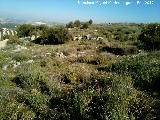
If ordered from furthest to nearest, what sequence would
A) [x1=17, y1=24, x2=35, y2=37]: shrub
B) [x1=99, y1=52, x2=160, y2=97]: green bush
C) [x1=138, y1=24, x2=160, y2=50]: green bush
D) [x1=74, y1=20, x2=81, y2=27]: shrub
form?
[x1=74, y1=20, x2=81, y2=27]: shrub → [x1=17, y1=24, x2=35, y2=37]: shrub → [x1=138, y1=24, x2=160, y2=50]: green bush → [x1=99, y1=52, x2=160, y2=97]: green bush

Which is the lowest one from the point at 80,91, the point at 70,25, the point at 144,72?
the point at 80,91

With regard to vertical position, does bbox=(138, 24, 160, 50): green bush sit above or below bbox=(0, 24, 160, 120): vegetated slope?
above

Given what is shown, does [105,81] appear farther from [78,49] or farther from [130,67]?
[78,49]

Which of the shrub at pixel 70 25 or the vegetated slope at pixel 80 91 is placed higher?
the shrub at pixel 70 25

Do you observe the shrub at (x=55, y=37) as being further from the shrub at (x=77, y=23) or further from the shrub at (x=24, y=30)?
the shrub at (x=77, y=23)

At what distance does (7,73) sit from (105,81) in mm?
5358

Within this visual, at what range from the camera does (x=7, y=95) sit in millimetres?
10352

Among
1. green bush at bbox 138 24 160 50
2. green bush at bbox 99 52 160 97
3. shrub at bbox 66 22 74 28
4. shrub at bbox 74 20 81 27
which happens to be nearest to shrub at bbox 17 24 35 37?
shrub at bbox 66 22 74 28

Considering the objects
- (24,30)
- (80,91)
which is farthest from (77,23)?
(80,91)

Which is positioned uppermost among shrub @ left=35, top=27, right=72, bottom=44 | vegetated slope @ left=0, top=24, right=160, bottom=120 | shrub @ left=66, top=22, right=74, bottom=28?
shrub @ left=66, top=22, right=74, bottom=28

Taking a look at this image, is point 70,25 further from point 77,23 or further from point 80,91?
point 80,91

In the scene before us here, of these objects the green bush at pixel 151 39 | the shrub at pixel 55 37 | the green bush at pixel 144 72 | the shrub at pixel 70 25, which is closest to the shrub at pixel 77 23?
the shrub at pixel 70 25

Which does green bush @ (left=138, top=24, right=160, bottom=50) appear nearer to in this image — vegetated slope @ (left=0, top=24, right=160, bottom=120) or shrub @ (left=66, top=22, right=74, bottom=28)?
vegetated slope @ (left=0, top=24, right=160, bottom=120)

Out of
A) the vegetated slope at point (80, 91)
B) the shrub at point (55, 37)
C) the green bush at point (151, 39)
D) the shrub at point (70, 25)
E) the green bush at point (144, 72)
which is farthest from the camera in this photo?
the shrub at point (70, 25)
